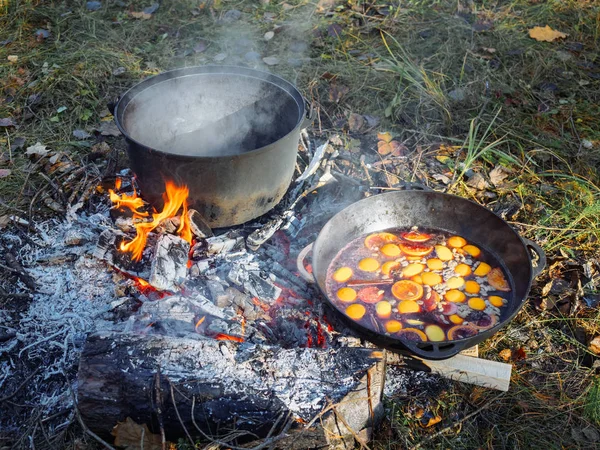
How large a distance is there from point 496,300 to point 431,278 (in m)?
0.43

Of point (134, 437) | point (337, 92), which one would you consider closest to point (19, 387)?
point (134, 437)

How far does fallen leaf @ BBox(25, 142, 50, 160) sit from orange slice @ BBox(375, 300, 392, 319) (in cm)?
335

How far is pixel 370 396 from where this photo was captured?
2.56 meters

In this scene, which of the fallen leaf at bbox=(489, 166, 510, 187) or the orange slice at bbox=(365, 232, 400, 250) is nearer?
the orange slice at bbox=(365, 232, 400, 250)

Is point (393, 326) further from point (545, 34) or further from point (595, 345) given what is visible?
point (545, 34)

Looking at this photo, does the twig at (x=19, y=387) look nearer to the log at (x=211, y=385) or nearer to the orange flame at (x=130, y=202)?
the log at (x=211, y=385)

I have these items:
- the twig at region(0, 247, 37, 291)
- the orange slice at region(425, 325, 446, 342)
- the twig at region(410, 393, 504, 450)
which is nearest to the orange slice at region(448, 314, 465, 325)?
the orange slice at region(425, 325, 446, 342)

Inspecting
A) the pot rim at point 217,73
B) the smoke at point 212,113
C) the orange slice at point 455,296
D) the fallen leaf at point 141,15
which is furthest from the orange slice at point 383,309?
the fallen leaf at point 141,15

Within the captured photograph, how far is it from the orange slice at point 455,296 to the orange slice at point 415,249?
381 mm

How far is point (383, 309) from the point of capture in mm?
3197

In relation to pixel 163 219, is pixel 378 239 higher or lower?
lower

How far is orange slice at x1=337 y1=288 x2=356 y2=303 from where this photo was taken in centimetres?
328

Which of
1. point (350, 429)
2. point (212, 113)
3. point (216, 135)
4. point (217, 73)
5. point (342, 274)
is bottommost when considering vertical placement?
point (342, 274)

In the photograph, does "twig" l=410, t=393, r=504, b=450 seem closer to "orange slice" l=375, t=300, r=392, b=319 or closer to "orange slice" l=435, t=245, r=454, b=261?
"orange slice" l=375, t=300, r=392, b=319
